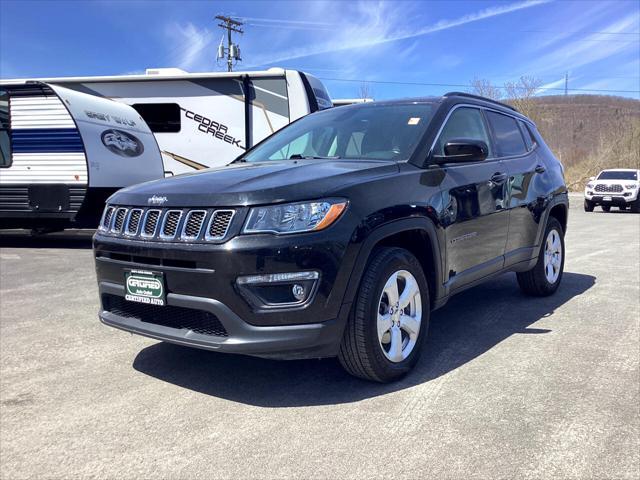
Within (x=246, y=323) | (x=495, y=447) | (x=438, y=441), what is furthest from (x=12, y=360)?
(x=495, y=447)

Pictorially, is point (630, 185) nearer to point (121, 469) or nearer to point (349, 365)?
point (349, 365)

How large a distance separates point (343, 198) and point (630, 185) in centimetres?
2088

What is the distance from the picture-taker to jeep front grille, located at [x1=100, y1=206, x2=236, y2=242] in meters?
2.85

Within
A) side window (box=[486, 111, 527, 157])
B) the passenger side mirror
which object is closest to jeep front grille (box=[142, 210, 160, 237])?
the passenger side mirror

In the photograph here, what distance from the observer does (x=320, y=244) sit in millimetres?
2818

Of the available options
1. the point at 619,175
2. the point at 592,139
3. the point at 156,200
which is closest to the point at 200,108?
the point at 156,200

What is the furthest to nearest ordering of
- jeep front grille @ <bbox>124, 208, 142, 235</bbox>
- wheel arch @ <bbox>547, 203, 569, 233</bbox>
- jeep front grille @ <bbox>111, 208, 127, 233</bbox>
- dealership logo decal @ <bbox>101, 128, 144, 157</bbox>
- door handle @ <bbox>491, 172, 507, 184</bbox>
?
dealership logo decal @ <bbox>101, 128, 144, 157</bbox> < wheel arch @ <bbox>547, 203, 569, 233</bbox> < door handle @ <bbox>491, 172, 507, 184</bbox> < jeep front grille @ <bbox>111, 208, 127, 233</bbox> < jeep front grille @ <bbox>124, 208, 142, 235</bbox>

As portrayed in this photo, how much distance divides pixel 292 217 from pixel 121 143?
26.9 feet

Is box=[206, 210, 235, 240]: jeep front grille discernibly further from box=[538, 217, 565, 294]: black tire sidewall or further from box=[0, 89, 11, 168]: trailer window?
box=[0, 89, 11, 168]: trailer window

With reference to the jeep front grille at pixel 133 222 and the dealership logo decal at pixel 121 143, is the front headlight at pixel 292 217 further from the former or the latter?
the dealership logo decal at pixel 121 143

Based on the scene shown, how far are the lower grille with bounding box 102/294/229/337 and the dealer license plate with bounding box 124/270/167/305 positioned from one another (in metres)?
0.07

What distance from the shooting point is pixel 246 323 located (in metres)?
2.82

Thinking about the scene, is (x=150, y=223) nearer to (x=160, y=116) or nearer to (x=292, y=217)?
(x=292, y=217)

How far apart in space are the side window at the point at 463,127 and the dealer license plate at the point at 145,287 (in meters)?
2.06
